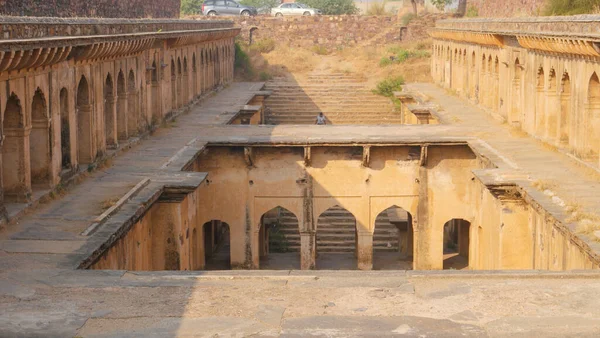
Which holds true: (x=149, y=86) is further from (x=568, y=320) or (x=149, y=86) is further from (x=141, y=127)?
(x=568, y=320)

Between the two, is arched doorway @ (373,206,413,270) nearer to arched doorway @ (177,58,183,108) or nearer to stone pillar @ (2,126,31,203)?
arched doorway @ (177,58,183,108)

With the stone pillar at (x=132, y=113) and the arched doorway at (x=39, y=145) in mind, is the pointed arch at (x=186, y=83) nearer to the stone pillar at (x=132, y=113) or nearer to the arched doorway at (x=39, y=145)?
the stone pillar at (x=132, y=113)

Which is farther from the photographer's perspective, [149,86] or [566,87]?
[149,86]

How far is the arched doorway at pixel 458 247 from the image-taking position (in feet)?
72.9

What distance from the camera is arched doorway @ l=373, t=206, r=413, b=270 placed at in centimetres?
2239

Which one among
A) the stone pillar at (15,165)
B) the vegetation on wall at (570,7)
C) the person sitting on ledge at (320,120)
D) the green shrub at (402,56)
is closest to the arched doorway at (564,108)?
the vegetation on wall at (570,7)

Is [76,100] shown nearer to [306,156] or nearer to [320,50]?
[306,156]

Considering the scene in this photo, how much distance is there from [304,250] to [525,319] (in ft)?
42.0

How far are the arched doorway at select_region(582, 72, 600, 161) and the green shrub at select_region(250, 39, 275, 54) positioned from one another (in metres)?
28.9

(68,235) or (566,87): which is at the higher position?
(566,87)

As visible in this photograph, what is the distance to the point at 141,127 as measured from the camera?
74.1 ft

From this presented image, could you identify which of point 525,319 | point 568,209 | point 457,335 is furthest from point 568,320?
point 568,209

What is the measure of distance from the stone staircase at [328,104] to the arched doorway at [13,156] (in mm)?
21609

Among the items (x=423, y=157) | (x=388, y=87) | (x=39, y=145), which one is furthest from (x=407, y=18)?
(x=39, y=145)
